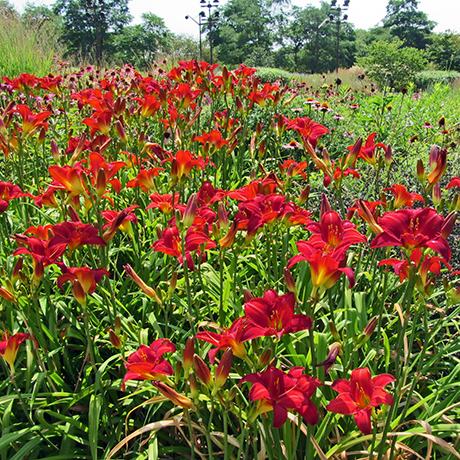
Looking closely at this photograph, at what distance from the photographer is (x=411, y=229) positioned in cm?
103

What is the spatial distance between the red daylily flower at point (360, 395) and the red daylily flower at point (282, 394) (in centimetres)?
9

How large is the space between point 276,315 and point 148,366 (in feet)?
1.20

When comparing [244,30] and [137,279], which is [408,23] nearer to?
[244,30]

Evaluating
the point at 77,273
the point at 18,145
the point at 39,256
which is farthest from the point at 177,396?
the point at 18,145

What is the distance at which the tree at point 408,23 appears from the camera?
6625 cm

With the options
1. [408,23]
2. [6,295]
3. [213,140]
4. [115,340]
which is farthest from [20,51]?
[408,23]

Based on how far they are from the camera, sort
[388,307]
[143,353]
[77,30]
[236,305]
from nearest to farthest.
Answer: [143,353], [236,305], [388,307], [77,30]

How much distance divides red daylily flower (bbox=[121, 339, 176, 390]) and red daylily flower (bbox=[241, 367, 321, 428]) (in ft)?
0.82

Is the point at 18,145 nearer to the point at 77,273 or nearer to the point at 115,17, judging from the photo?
the point at 77,273

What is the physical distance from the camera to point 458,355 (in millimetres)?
2006

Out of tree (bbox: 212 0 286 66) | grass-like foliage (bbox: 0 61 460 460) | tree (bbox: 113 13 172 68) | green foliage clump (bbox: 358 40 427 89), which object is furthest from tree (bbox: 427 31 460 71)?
grass-like foliage (bbox: 0 61 460 460)

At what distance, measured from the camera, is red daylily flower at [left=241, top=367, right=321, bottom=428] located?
853 mm

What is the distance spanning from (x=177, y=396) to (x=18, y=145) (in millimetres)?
1957

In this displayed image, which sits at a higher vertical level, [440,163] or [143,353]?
[440,163]
